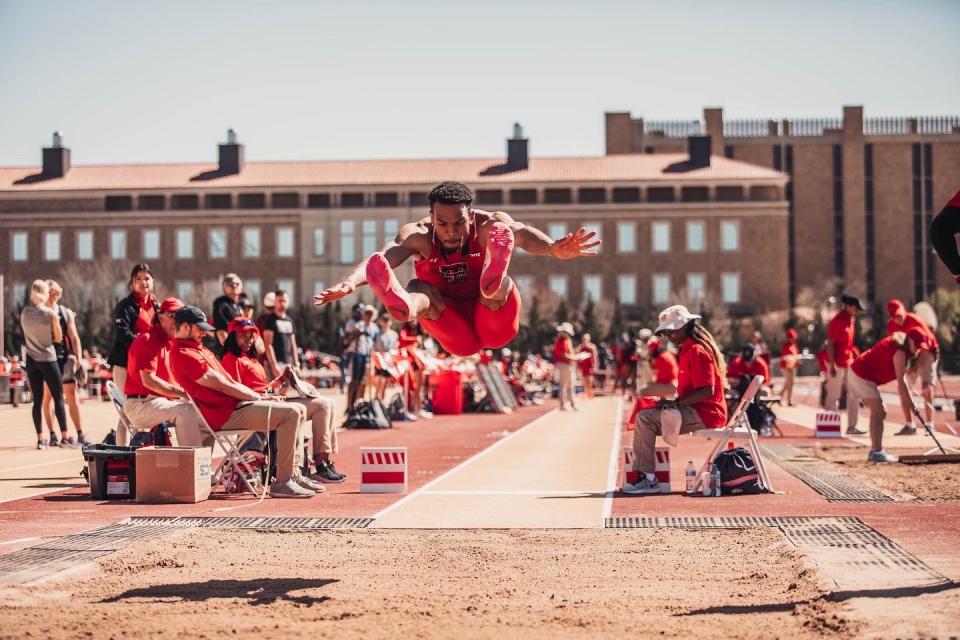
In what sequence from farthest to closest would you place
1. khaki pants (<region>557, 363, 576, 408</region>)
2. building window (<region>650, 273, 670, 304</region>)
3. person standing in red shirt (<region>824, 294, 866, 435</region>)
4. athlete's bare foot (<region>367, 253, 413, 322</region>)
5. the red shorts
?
building window (<region>650, 273, 670, 304</region>), khaki pants (<region>557, 363, 576, 408</region>), person standing in red shirt (<region>824, 294, 866, 435</region>), the red shorts, athlete's bare foot (<region>367, 253, 413, 322</region>)

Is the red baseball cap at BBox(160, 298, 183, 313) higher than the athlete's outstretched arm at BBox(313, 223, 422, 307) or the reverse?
the reverse

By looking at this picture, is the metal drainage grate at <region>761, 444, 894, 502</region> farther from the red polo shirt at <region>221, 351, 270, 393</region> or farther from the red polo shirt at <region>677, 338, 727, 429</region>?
the red polo shirt at <region>221, 351, 270, 393</region>

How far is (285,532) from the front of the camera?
33.0 ft

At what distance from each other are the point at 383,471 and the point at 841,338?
10.4 m

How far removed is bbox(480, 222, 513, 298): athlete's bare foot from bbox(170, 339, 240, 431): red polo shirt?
3.43 m

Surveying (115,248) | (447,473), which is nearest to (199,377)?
(447,473)

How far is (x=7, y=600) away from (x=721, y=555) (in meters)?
4.19

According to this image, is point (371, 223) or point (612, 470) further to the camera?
point (371, 223)

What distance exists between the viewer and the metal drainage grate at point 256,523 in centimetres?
1027

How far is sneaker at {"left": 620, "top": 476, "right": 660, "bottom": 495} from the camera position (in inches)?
492

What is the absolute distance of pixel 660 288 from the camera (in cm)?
10075

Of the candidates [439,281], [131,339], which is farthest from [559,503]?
[131,339]

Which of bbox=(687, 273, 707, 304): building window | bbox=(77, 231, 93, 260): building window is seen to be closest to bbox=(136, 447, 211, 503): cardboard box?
bbox=(687, 273, 707, 304): building window

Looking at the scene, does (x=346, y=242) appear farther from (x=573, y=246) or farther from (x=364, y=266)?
(x=364, y=266)
